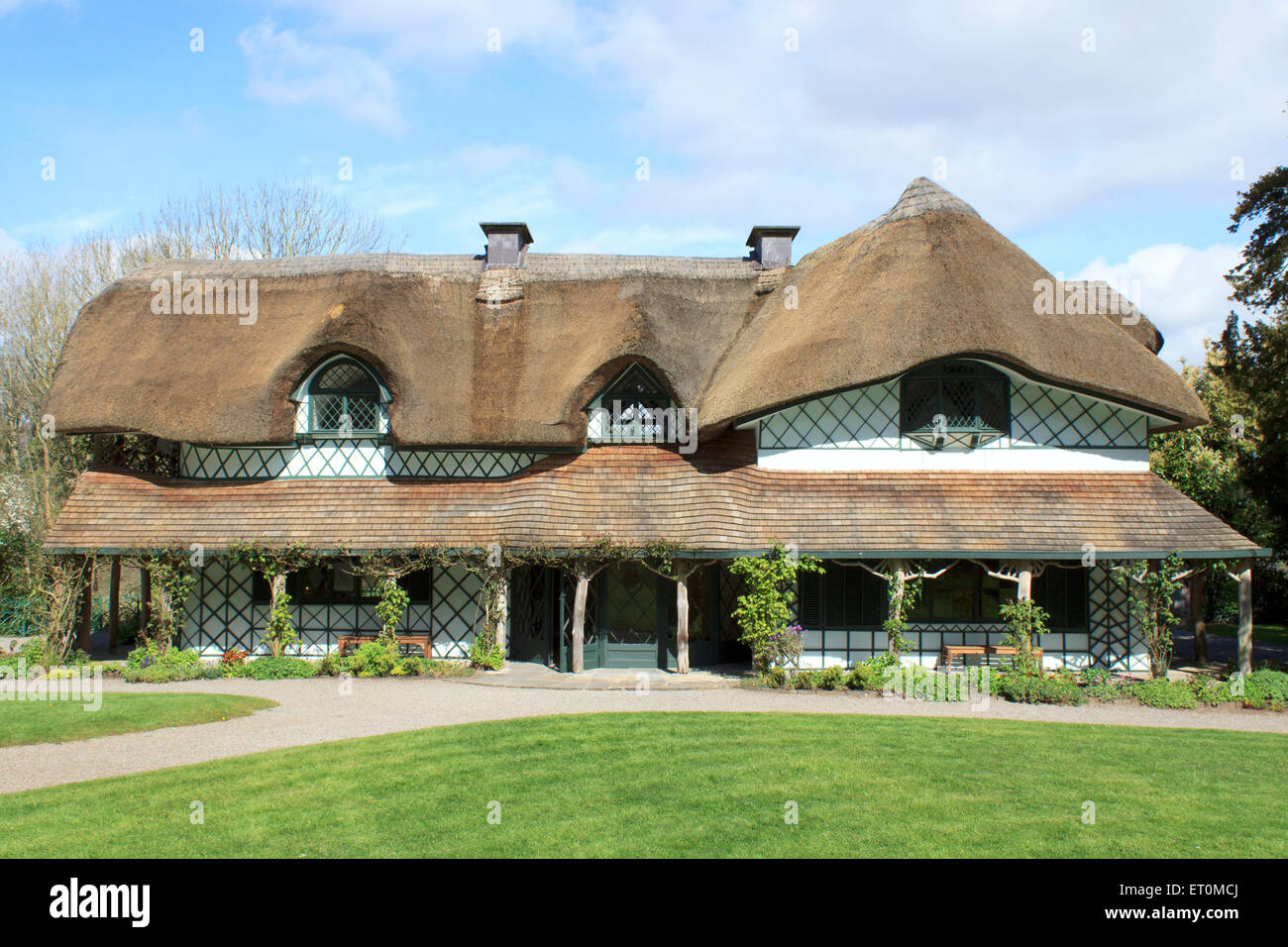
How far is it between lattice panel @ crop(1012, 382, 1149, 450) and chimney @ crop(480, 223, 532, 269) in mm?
11119

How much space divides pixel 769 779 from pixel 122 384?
1537 cm

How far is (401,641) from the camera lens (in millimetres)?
16359

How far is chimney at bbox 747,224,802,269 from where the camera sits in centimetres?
2103

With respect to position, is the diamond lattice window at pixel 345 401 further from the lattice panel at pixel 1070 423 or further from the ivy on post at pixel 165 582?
the lattice panel at pixel 1070 423

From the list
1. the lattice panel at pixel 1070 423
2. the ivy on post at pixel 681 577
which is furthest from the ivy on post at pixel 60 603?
the lattice panel at pixel 1070 423

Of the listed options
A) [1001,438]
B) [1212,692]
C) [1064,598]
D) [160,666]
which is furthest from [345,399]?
[1212,692]

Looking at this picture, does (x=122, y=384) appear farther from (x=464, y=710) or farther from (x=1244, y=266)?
(x=1244, y=266)

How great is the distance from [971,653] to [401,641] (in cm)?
998

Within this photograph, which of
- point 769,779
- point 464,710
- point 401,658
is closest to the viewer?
point 769,779

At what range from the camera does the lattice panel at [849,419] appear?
16.9 metres

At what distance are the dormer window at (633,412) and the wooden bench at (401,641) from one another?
4978 millimetres

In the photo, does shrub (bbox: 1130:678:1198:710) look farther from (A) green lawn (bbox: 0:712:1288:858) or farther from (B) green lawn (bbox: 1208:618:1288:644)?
(B) green lawn (bbox: 1208:618:1288:644)
